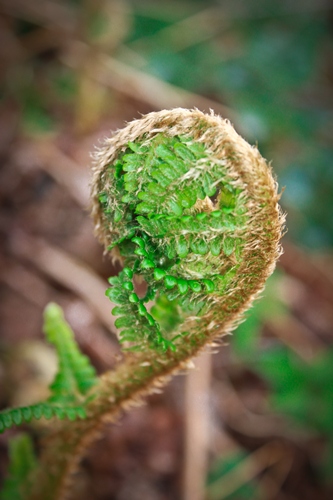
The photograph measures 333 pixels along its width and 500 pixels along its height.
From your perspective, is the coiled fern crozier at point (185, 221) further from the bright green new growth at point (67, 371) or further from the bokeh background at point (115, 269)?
the bokeh background at point (115, 269)

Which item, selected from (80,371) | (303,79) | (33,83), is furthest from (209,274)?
(303,79)

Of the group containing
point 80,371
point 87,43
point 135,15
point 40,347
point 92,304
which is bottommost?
point 80,371

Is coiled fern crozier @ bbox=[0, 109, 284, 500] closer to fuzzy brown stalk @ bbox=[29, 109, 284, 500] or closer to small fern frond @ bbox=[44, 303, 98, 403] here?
fuzzy brown stalk @ bbox=[29, 109, 284, 500]

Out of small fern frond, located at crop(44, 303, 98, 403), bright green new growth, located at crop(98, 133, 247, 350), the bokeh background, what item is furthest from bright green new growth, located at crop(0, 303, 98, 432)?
the bokeh background

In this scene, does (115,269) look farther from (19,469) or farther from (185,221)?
(185,221)

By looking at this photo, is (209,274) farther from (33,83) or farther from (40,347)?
(33,83)

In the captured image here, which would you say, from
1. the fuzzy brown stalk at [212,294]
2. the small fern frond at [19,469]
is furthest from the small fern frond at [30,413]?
the small fern frond at [19,469]
